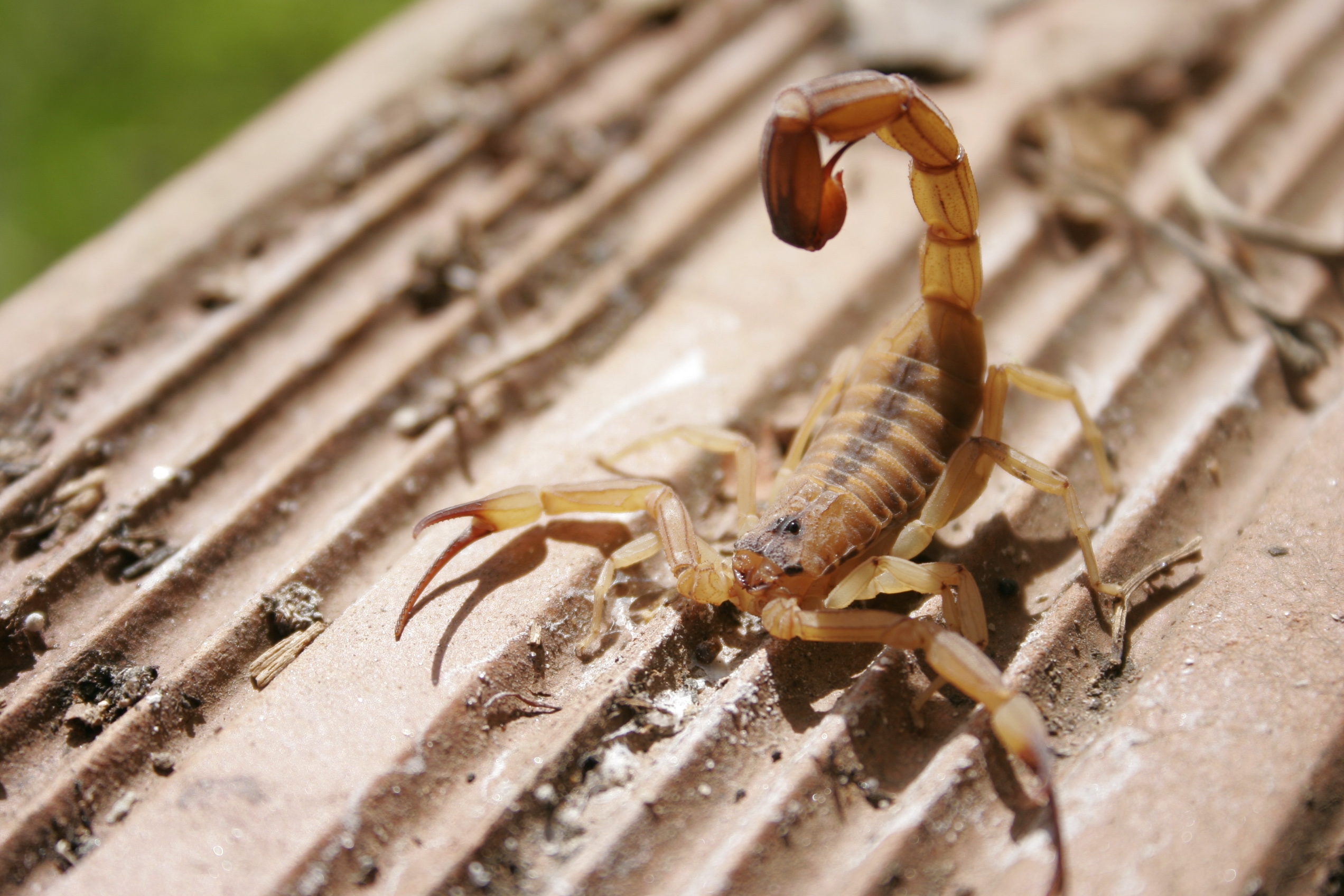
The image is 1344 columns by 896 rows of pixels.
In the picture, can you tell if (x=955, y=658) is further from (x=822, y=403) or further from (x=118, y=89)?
(x=118, y=89)

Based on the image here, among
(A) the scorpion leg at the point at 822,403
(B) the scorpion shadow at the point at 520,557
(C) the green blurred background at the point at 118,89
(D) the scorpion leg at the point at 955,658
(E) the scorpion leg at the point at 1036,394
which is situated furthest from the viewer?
(C) the green blurred background at the point at 118,89

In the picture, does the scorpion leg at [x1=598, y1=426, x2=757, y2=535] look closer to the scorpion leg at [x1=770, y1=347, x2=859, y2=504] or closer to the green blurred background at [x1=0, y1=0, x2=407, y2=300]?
the scorpion leg at [x1=770, y1=347, x2=859, y2=504]

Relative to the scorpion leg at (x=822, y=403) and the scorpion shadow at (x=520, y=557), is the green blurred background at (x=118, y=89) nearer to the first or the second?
the scorpion shadow at (x=520, y=557)

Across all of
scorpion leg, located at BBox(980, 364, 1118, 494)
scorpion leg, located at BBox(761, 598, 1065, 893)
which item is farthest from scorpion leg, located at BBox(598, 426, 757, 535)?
scorpion leg, located at BBox(980, 364, 1118, 494)

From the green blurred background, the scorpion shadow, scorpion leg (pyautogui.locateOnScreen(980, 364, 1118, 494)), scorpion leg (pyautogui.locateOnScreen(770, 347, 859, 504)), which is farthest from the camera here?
the green blurred background

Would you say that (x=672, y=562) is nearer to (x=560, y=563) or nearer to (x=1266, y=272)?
(x=560, y=563)

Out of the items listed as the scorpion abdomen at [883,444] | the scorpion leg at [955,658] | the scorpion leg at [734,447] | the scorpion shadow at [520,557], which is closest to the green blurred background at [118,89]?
the scorpion shadow at [520,557]
